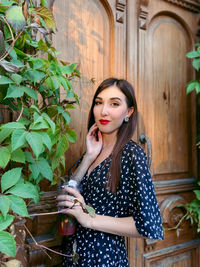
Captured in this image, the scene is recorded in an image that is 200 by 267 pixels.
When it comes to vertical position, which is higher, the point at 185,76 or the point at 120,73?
the point at 185,76

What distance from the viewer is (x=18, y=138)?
63cm

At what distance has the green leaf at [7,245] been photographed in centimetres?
58

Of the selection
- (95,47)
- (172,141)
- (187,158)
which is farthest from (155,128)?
(95,47)

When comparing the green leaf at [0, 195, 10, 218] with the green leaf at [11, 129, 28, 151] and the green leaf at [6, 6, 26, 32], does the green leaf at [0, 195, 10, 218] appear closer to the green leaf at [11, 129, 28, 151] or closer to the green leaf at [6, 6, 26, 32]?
the green leaf at [11, 129, 28, 151]

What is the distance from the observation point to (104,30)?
1.47 meters

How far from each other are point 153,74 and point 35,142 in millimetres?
1183

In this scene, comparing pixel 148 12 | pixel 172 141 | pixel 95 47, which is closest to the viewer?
pixel 95 47

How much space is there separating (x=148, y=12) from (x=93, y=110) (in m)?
0.84

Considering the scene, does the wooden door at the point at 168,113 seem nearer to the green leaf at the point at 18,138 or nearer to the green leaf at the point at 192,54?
the green leaf at the point at 192,54

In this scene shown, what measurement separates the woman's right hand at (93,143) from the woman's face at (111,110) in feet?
0.22

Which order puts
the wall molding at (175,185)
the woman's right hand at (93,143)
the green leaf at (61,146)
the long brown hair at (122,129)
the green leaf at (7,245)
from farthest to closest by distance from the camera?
the wall molding at (175,185), the woman's right hand at (93,143), the long brown hair at (122,129), the green leaf at (61,146), the green leaf at (7,245)

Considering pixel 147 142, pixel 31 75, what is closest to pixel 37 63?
pixel 31 75

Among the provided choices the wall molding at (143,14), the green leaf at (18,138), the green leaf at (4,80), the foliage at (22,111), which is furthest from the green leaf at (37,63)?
the wall molding at (143,14)

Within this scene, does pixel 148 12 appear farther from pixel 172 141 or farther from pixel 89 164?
pixel 89 164
